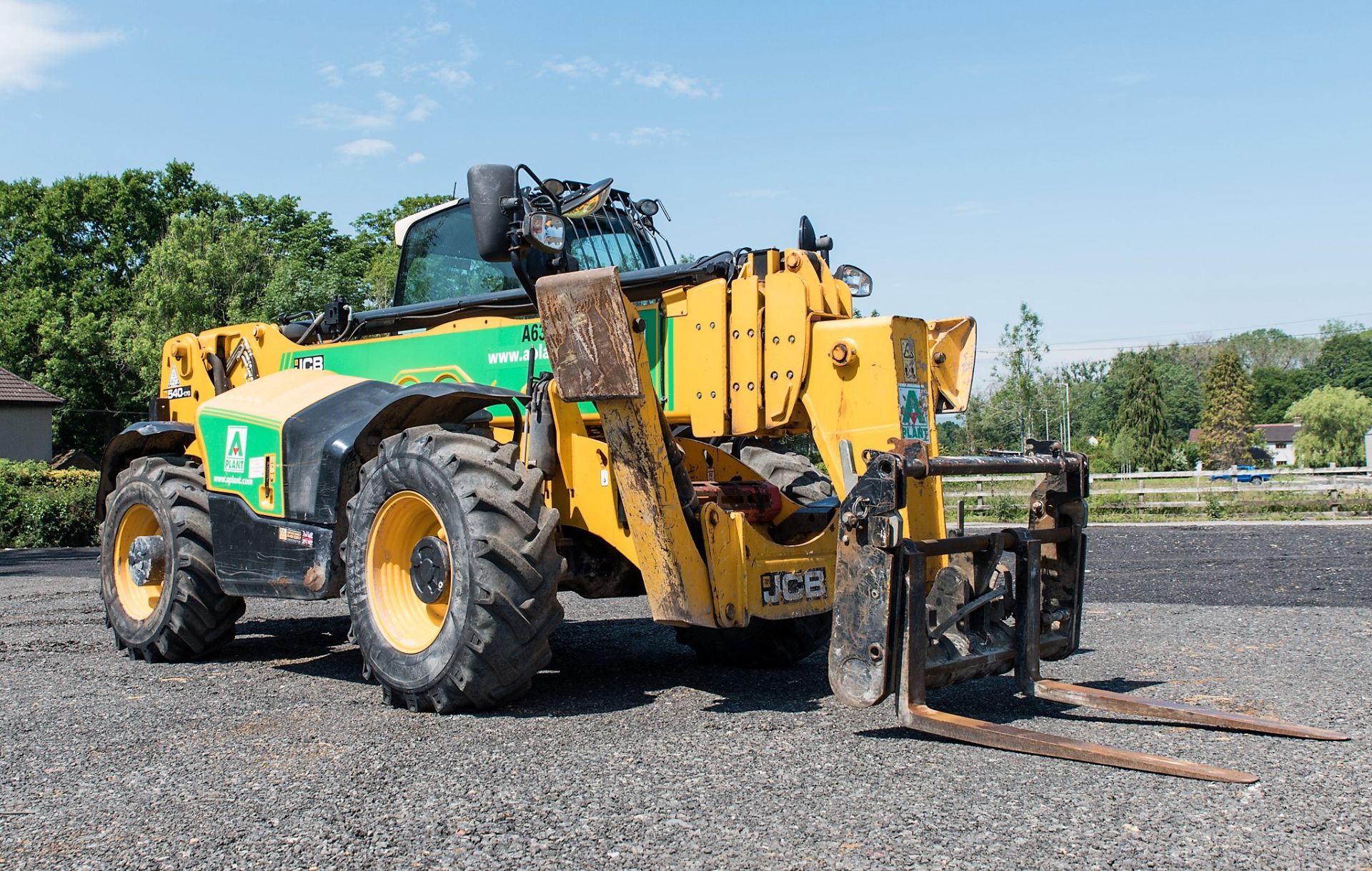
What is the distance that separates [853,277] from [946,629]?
2.21m

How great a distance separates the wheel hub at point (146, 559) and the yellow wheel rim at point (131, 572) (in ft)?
0.10

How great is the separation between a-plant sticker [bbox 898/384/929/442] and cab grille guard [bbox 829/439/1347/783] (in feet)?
1.38

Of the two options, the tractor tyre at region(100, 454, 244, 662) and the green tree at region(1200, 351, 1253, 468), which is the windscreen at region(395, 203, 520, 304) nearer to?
the tractor tyre at region(100, 454, 244, 662)

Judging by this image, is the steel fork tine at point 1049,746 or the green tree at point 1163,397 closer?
the steel fork tine at point 1049,746

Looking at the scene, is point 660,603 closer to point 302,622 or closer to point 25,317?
Answer: point 302,622

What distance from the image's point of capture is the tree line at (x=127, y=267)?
129 feet

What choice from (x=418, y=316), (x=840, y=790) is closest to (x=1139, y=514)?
(x=418, y=316)

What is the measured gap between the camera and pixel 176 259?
3875 centimetres

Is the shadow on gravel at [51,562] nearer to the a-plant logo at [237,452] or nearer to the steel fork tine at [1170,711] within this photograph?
the a-plant logo at [237,452]

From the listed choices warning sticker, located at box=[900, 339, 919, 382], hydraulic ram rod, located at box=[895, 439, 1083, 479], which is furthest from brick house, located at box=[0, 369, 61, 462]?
hydraulic ram rod, located at box=[895, 439, 1083, 479]

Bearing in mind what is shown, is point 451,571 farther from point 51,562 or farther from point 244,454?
point 51,562

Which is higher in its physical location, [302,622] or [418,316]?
[418,316]

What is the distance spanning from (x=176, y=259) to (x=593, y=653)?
35019 millimetres

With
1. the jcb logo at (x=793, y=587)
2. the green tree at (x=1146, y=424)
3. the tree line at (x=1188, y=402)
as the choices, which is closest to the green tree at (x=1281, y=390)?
the tree line at (x=1188, y=402)
